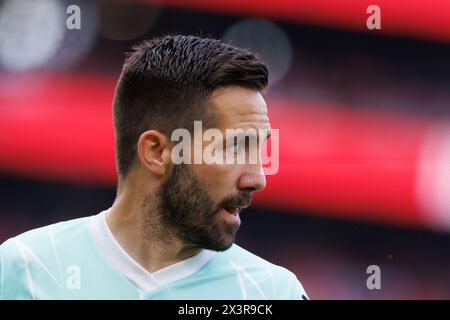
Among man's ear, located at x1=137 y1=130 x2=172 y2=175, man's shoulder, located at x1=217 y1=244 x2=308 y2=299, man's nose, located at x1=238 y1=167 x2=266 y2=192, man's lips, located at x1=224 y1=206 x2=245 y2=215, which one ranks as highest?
man's ear, located at x1=137 y1=130 x2=172 y2=175

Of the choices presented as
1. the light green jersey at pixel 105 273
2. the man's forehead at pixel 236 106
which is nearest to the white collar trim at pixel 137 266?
the light green jersey at pixel 105 273

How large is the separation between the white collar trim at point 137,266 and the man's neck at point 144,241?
0.02 metres

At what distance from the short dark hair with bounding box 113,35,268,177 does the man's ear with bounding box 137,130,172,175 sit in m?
0.02

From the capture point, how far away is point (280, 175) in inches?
126

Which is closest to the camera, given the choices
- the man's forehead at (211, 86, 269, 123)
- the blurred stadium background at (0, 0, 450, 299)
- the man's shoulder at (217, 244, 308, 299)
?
the man's forehead at (211, 86, 269, 123)

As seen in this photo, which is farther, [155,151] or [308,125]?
[308,125]

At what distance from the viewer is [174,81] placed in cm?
174

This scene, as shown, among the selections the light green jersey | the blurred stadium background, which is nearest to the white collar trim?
the light green jersey

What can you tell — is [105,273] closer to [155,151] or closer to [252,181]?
[155,151]

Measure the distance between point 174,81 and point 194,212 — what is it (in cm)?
38

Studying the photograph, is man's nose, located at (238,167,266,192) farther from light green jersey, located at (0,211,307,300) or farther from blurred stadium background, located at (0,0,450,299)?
blurred stadium background, located at (0,0,450,299)

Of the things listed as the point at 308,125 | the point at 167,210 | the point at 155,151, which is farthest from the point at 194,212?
the point at 308,125

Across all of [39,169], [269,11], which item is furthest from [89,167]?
[269,11]

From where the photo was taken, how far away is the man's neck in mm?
1763
